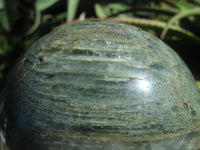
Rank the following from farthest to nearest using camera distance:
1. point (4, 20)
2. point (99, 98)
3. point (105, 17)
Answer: point (4, 20), point (105, 17), point (99, 98)

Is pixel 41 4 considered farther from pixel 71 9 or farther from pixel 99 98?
pixel 99 98

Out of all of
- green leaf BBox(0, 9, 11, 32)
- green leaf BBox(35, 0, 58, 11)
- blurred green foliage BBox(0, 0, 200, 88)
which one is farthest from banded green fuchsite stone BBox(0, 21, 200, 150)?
green leaf BBox(0, 9, 11, 32)

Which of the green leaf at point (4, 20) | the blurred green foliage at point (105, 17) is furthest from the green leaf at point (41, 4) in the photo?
the green leaf at point (4, 20)

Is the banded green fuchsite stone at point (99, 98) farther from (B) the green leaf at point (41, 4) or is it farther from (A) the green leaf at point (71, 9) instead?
(B) the green leaf at point (41, 4)

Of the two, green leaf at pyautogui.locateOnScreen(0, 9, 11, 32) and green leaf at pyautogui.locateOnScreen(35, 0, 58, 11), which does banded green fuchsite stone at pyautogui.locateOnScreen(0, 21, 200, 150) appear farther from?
green leaf at pyautogui.locateOnScreen(0, 9, 11, 32)

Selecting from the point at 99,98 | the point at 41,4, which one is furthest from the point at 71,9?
the point at 99,98

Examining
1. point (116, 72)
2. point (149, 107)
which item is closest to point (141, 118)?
point (149, 107)
